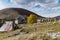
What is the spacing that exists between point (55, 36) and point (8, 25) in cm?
3359

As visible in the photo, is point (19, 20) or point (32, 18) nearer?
point (32, 18)

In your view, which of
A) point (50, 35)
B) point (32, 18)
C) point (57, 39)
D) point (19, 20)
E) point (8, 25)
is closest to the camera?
point (57, 39)

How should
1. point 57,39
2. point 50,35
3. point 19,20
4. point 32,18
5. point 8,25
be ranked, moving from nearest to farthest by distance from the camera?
point 57,39 < point 50,35 < point 8,25 < point 32,18 < point 19,20

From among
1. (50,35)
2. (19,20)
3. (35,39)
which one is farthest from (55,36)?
(19,20)

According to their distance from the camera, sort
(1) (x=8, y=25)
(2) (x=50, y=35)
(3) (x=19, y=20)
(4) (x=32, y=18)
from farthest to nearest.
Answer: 1. (3) (x=19, y=20)
2. (4) (x=32, y=18)
3. (1) (x=8, y=25)
4. (2) (x=50, y=35)

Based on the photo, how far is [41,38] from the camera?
13.7m

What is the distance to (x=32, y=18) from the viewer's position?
96.4 m

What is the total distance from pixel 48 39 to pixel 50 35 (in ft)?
3.15

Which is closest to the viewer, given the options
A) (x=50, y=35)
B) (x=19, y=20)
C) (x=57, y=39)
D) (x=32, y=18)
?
(x=57, y=39)

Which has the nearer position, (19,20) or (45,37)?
(45,37)

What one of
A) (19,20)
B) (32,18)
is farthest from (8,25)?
(19,20)

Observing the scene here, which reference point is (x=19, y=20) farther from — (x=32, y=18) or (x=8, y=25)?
(x=8, y=25)

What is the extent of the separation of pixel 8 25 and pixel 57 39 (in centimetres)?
3443

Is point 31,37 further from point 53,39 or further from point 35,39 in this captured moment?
point 53,39
